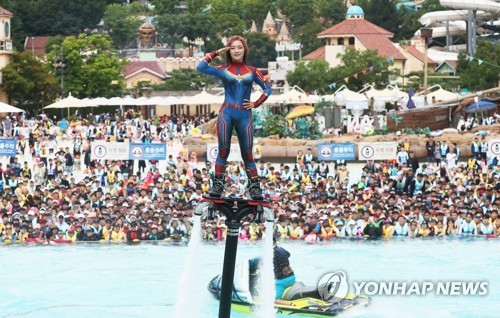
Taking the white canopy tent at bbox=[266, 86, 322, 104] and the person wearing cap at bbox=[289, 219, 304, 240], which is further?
the white canopy tent at bbox=[266, 86, 322, 104]

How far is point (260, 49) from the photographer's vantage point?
388ft

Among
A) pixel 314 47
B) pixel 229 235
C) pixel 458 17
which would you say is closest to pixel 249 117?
pixel 229 235

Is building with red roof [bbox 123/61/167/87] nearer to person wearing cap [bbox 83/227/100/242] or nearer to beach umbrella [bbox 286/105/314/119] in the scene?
beach umbrella [bbox 286/105/314/119]

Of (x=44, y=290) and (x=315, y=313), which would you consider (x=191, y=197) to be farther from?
(x=315, y=313)

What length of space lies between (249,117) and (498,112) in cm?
4539

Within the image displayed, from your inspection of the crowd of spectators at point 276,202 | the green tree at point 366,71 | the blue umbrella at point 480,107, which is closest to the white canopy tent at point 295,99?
the blue umbrella at point 480,107

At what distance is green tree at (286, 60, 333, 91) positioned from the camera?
254 feet

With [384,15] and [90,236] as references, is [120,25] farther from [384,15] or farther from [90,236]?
[90,236]

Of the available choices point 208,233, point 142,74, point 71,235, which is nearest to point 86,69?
point 142,74

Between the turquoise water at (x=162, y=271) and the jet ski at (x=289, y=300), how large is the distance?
284 cm

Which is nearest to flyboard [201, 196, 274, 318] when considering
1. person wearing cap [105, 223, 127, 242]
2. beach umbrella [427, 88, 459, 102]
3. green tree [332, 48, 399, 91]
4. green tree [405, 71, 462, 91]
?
person wearing cap [105, 223, 127, 242]

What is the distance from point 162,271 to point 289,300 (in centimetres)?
722

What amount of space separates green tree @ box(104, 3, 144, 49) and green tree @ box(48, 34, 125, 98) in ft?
171

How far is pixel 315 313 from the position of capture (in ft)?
83.1
